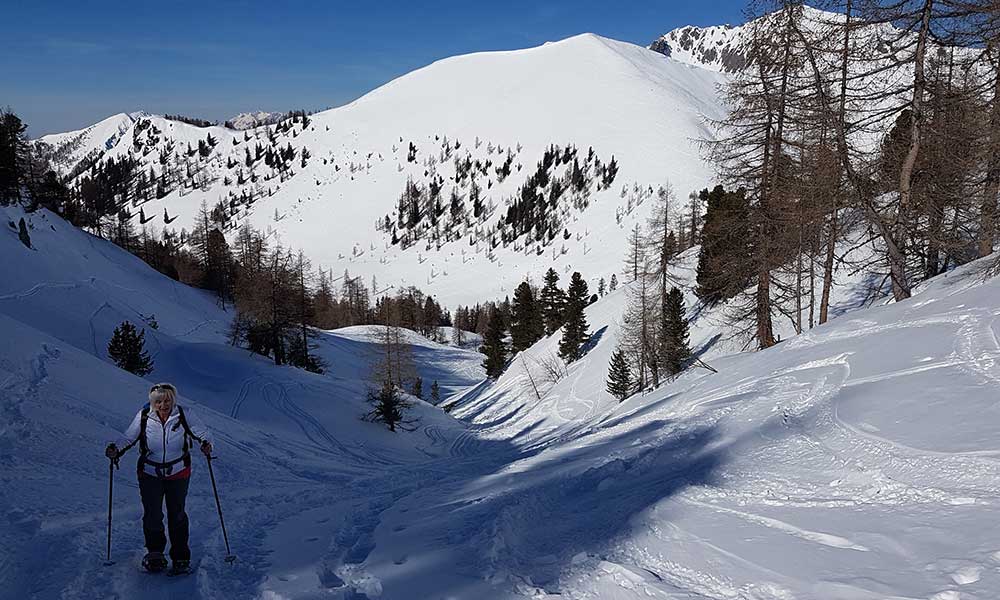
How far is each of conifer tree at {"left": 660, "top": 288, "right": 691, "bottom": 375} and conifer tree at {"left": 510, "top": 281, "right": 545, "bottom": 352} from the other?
1219 inches

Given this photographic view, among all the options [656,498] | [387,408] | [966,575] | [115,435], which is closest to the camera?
[966,575]

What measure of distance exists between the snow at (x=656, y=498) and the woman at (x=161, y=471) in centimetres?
27

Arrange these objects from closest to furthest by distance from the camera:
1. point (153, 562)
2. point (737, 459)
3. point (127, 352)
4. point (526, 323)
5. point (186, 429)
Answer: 1. point (153, 562)
2. point (186, 429)
3. point (737, 459)
4. point (127, 352)
5. point (526, 323)

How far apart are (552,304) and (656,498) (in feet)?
181

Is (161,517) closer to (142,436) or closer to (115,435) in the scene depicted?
(142,436)

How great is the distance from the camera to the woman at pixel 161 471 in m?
5.91

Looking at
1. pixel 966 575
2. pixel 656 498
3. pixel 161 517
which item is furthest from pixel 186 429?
pixel 966 575

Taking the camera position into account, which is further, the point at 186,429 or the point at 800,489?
the point at 800,489

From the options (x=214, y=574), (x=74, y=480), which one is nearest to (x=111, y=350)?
(x=74, y=480)

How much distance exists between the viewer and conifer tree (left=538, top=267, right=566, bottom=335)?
6004 centimetres

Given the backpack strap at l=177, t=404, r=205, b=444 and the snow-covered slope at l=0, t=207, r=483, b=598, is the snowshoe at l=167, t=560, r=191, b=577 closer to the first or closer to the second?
the snow-covered slope at l=0, t=207, r=483, b=598

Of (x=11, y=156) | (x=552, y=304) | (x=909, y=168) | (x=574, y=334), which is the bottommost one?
(x=574, y=334)

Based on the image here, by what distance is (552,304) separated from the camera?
203 feet

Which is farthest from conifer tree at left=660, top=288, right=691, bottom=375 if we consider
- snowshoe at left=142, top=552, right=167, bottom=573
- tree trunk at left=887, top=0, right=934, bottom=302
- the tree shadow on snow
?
snowshoe at left=142, top=552, right=167, bottom=573
